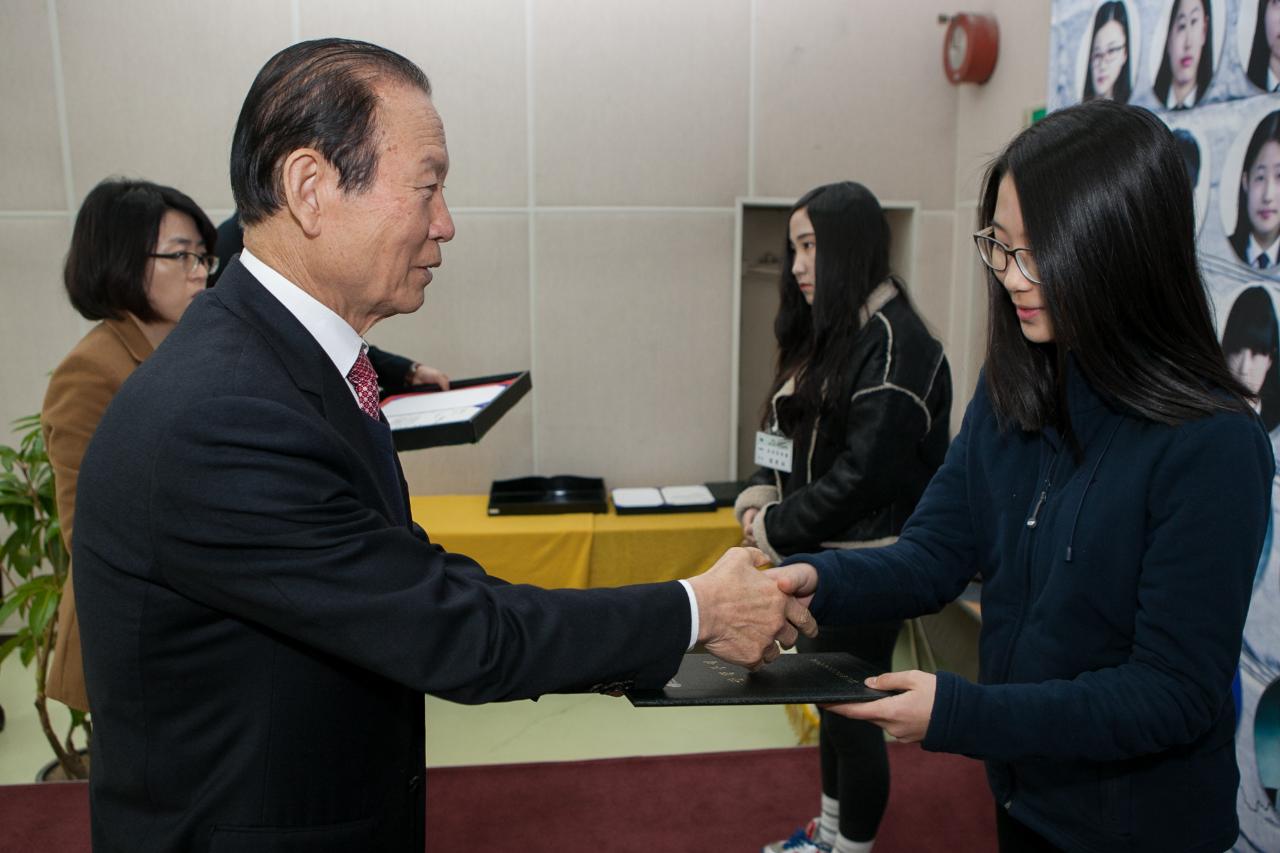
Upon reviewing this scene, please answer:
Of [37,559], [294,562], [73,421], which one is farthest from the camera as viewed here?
[37,559]

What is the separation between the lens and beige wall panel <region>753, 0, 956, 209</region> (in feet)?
12.9

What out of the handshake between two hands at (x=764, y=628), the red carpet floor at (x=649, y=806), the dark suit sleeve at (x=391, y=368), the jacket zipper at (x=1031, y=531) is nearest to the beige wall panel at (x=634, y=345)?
the dark suit sleeve at (x=391, y=368)

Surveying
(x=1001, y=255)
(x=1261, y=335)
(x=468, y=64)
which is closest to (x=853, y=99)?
(x=468, y=64)

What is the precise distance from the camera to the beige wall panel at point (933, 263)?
411 centimetres

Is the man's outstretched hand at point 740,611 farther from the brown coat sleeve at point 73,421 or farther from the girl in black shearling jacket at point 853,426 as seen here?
the brown coat sleeve at point 73,421

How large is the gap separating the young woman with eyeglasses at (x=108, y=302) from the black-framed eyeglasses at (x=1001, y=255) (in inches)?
60.8

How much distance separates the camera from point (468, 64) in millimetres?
3807

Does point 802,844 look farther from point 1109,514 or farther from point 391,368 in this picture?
point 391,368

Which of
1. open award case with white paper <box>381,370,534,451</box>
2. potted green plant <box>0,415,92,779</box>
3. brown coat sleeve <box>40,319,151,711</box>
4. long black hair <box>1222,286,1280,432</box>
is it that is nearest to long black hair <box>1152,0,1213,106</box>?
long black hair <box>1222,286,1280,432</box>

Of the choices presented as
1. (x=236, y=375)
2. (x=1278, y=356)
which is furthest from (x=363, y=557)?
(x=1278, y=356)

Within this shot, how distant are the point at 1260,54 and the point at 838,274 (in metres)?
0.88

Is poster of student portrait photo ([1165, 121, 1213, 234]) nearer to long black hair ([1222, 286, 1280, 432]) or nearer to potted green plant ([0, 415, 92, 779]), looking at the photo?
long black hair ([1222, 286, 1280, 432])

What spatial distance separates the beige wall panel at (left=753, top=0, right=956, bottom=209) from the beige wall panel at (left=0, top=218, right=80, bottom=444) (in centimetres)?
289

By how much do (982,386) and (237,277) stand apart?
0.99m
